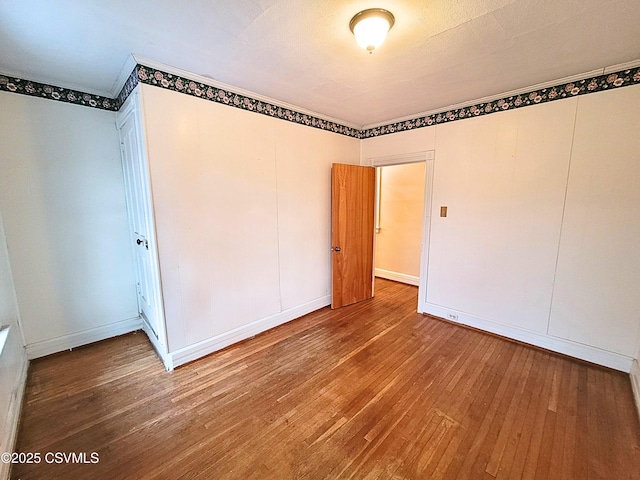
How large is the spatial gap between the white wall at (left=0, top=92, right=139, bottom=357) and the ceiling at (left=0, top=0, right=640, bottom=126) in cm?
38

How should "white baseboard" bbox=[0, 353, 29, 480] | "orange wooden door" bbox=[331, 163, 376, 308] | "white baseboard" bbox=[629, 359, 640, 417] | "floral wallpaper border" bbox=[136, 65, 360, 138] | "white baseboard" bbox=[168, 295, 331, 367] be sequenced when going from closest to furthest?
1. "white baseboard" bbox=[0, 353, 29, 480]
2. "white baseboard" bbox=[629, 359, 640, 417]
3. "floral wallpaper border" bbox=[136, 65, 360, 138]
4. "white baseboard" bbox=[168, 295, 331, 367]
5. "orange wooden door" bbox=[331, 163, 376, 308]

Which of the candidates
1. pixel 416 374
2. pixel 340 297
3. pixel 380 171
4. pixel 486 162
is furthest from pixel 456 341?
pixel 380 171

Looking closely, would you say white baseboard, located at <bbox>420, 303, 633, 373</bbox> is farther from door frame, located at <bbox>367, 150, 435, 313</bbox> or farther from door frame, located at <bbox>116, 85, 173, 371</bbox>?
door frame, located at <bbox>116, 85, 173, 371</bbox>

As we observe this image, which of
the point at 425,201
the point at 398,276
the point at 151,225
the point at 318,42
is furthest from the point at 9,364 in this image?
the point at 398,276

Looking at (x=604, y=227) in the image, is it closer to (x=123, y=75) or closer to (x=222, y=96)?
(x=222, y=96)

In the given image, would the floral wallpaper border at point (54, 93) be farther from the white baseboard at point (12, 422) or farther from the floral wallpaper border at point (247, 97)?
the white baseboard at point (12, 422)

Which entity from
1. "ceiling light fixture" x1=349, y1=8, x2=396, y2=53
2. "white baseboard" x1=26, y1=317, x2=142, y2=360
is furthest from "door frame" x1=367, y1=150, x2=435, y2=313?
"white baseboard" x1=26, y1=317, x2=142, y2=360

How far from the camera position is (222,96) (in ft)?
8.17

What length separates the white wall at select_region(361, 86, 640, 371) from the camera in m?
2.24

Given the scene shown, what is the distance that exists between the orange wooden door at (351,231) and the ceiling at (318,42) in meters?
1.21

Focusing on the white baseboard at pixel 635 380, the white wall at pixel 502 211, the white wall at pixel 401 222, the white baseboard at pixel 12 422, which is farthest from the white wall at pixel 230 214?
the white baseboard at pixel 635 380

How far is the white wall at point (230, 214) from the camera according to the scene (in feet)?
7.39

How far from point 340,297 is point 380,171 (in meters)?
2.60

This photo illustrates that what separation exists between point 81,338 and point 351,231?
333 centimetres
